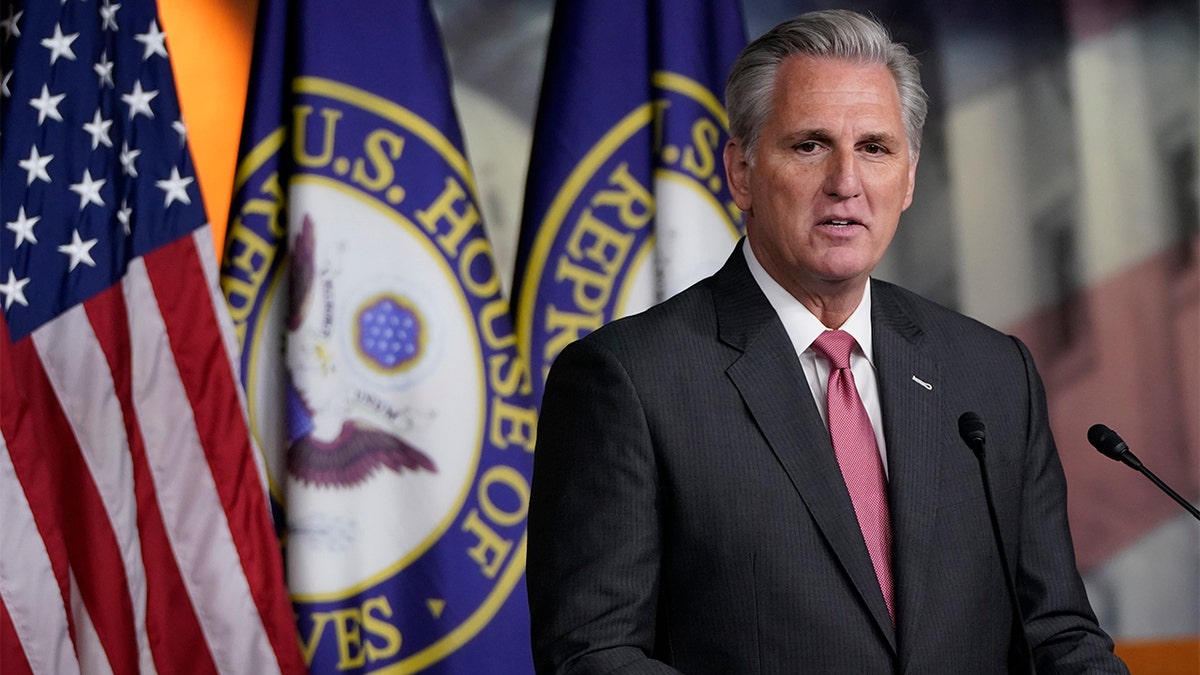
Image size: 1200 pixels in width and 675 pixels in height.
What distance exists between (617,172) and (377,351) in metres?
0.81

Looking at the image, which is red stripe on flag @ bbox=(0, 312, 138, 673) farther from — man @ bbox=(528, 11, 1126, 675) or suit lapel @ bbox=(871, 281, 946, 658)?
suit lapel @ bbox=(871, 281, 946, 658)

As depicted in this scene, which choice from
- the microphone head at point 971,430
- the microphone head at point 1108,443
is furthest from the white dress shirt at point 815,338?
the microphone head at point 1108,443

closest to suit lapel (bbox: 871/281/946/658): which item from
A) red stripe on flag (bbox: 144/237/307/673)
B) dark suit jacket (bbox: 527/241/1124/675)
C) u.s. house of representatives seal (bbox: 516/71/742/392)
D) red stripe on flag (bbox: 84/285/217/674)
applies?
dark suit jacket (bbox: 527/241/1124/675)

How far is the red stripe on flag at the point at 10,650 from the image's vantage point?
2.68 meters

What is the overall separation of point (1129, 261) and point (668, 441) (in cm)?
239

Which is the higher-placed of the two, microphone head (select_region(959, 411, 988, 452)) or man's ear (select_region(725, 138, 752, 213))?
man's ear (select_region(725, 138, 752, 213))

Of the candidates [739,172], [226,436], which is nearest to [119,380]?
[226,436]

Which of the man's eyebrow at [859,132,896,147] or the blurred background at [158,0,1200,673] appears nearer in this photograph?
the man's eyebrow at [859,132,896,147]

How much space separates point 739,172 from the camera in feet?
5.66

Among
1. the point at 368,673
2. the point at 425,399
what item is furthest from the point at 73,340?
the point at 368,673

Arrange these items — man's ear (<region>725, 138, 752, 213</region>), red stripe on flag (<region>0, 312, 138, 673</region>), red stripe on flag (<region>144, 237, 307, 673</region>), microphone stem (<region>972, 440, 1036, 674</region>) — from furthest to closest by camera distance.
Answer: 1. red stripe on flag (<region>144, 237, 307, 673</region>)
2. red stripe on flag (<region>0, 312, 138, 673</region>)
3. man's ear (<region>725, 138, 752, 213</region>)
4. microphone stem (<region>972, 440, 1036, 674</region>)

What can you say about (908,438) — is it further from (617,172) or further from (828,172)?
(617,172)

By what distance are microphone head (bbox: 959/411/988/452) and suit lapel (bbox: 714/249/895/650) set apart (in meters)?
0.16

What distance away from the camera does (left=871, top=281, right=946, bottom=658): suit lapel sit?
4.83 feet
